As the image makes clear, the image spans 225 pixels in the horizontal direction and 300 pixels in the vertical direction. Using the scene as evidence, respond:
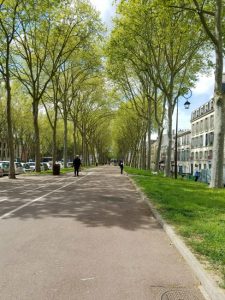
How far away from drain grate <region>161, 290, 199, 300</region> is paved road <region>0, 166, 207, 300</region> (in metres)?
0.01

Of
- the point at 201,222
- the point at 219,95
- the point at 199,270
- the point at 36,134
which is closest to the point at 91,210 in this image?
the point at 201,222

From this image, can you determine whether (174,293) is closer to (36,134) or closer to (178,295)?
(178,295)

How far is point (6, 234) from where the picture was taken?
7434 millimetres

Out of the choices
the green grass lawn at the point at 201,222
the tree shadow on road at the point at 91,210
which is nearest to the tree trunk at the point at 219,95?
the green grass lawn at the point at 201,222

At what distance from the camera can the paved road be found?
449 centimetres

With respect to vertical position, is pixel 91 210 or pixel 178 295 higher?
pixel 91 210

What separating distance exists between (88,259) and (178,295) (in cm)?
174

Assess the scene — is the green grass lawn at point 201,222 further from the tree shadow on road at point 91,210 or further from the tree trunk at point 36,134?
the tree trunk at point 36,134

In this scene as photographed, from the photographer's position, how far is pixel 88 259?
19.0ft

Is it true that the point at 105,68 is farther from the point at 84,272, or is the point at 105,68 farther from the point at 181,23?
the point at 84,272

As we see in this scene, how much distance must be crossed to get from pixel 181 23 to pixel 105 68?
13.3 m

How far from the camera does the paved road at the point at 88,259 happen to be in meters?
4.49

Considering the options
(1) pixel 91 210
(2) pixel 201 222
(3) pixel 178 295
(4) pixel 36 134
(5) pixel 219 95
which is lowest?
(3) pixel 178 295

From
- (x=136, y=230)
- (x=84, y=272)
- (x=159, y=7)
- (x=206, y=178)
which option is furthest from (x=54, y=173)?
(x=84, y=272)
